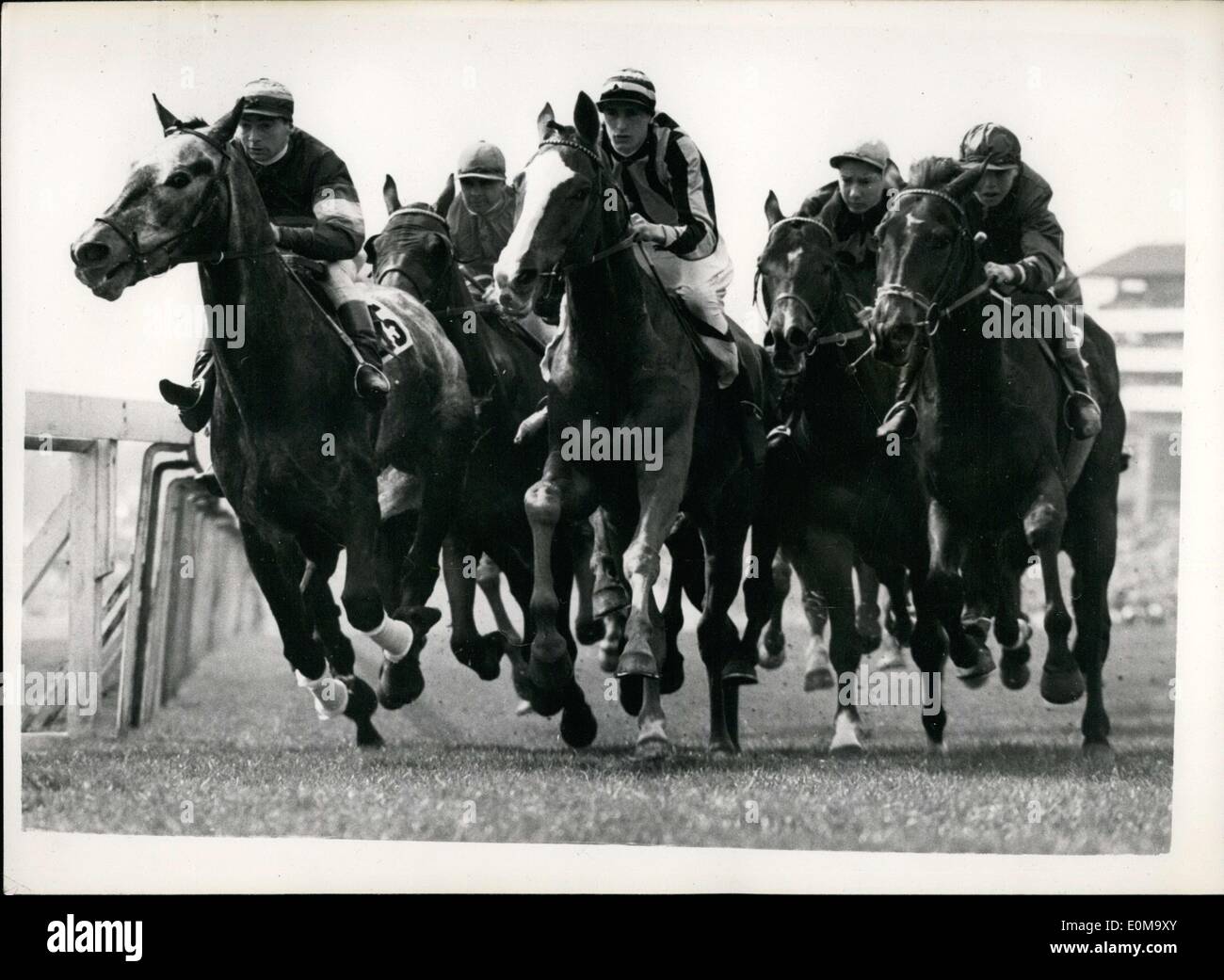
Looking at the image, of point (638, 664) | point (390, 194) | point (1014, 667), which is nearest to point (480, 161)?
point (390, 194)

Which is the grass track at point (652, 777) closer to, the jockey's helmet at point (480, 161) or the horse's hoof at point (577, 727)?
the horse's hoof at point (577, 727)

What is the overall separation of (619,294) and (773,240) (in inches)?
41.5

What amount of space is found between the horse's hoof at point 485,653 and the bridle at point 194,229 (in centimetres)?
225

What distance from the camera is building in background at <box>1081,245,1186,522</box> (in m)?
10.0

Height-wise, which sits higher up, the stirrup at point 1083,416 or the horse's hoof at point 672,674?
the stirrup at point 1083,416

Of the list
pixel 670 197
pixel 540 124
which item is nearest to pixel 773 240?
pixel 670 197

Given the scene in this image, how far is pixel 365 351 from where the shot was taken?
989 centimetres

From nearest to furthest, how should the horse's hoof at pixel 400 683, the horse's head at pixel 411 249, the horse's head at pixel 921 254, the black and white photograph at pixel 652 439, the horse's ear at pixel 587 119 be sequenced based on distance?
1. the horse's ear at pixel 587 119
2. the horse's head at pixel 921 254
3. the black and white photograph at pixel 652 439
4. the horse's hoof at pixel 400 683
5. the horse's head at pixel 411 249

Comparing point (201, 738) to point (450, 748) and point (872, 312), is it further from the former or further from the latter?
point (872, 312)

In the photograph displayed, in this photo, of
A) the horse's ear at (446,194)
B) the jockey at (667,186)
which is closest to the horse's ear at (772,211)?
the jockey at (667,186)

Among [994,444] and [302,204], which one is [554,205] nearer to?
[302,204]

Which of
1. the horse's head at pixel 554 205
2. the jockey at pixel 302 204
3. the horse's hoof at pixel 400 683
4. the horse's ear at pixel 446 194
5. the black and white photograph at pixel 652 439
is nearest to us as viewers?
the horse's head at pixel 554 205

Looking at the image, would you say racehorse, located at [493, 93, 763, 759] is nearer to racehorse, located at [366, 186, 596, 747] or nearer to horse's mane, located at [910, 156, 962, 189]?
racehorse, located at [366, 186, 596, 747]

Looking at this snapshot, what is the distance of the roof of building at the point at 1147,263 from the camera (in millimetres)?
10055
